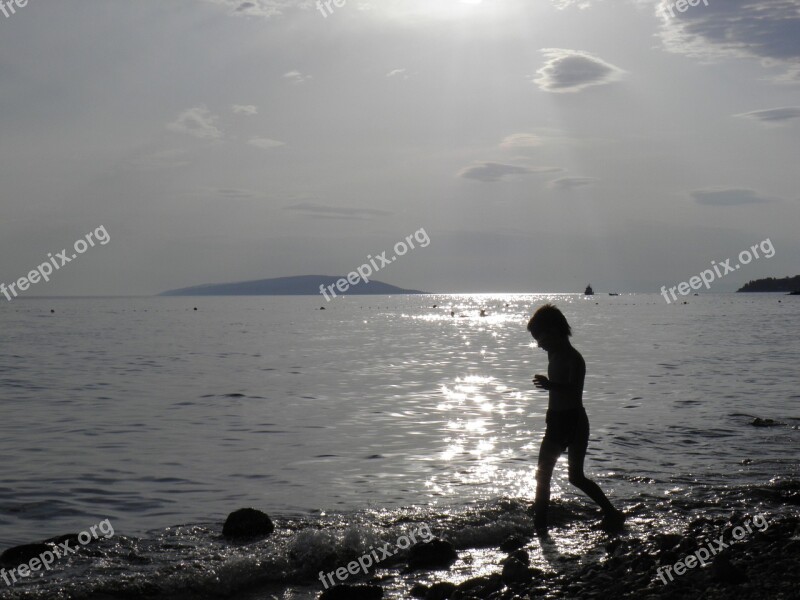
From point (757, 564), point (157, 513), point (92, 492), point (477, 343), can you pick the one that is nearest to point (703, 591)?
A: point (757, 564)

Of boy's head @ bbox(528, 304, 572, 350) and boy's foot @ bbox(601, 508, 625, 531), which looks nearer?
boy's head @ bbox(528, 304, 572, 350)

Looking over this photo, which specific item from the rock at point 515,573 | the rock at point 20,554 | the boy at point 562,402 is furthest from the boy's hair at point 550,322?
the rock at point 20,554

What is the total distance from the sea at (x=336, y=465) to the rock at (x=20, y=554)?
31 centimetres

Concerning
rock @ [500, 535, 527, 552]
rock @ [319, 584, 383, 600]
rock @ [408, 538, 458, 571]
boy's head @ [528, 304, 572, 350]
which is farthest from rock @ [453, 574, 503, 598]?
boy's head @ [528, 304, 572, 350]

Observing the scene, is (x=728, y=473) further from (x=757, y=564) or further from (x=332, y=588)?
(x=332, y=588)

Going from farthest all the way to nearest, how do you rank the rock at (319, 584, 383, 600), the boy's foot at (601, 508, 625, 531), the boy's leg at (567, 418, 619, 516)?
the boy's foot at (601, 508, 625, 531) < the boy's leg at (567, 418, 619, 516) < the rock at (319, 584, 383, 600)

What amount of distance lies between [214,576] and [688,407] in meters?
17.4

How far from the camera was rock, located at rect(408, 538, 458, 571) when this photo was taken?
920 cm

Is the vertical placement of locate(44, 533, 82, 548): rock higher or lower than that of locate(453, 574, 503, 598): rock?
higher

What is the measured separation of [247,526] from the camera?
10.4 m

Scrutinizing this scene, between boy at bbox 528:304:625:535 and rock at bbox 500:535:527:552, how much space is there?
60cm

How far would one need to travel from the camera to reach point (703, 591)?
7.53m

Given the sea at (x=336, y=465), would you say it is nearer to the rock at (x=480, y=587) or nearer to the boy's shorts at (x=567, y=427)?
the rock at (x=480, y=587)

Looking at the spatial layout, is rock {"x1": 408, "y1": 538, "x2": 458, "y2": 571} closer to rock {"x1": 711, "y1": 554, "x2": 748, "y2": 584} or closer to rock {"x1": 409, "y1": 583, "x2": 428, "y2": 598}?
rock {"x1": 409, "y1": 583, "x2": 428, "y2": 598}
